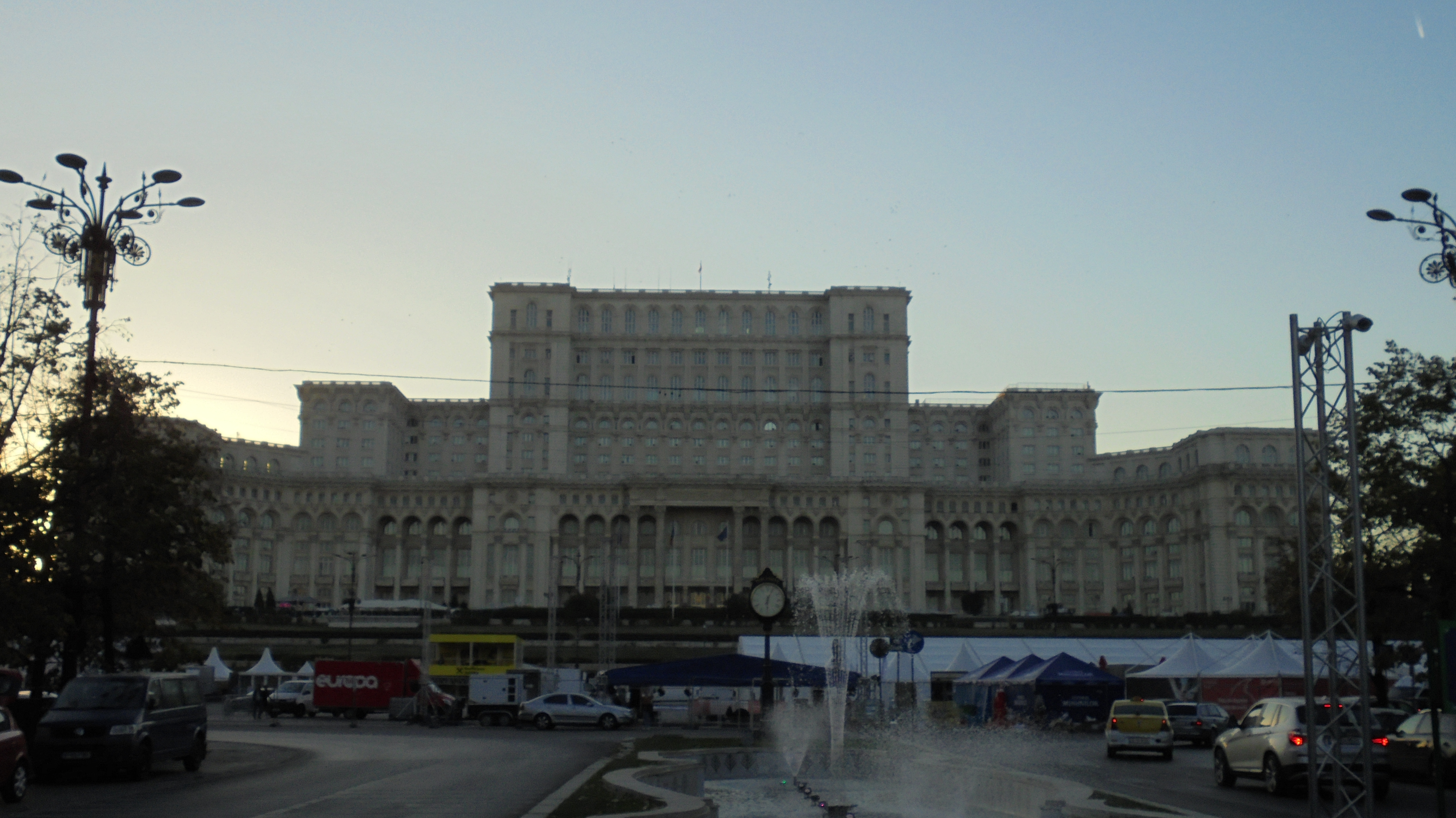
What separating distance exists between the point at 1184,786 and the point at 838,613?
44569mm

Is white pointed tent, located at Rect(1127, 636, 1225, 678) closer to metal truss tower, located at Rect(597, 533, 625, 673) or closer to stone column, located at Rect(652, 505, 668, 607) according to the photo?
metal truss tower, located at Rect(597, 533, 625, 673)

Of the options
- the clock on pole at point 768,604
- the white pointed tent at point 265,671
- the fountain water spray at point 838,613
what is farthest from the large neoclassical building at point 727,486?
the clock on pole at point 768,604

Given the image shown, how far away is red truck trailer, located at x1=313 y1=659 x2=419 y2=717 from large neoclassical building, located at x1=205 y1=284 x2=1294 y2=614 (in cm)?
6279

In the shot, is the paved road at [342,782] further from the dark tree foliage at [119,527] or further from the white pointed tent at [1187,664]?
the white pointed tent at [1187,664]

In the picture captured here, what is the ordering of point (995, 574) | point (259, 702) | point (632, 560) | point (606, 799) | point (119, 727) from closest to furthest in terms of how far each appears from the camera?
point (606, 799) < point (119, 727) < point (259, 702) < point (632, 560) < point (995, 574)

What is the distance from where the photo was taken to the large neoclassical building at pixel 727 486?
12394 cm

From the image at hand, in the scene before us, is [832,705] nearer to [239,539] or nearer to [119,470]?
[119,470]

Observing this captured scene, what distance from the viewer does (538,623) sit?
96.2 metres

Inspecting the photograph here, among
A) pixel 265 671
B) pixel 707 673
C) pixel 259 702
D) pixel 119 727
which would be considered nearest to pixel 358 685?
pixel 259 702

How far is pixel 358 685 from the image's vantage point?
171 feet

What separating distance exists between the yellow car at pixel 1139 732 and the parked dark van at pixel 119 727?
20768 mm

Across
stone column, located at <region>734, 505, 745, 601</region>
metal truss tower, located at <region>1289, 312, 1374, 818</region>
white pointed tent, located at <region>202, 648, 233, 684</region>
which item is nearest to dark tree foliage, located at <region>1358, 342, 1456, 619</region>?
metal truss tower, located at <region>1289, 312, 1374, 818</region>

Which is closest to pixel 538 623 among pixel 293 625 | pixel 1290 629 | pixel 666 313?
pixel 293 625

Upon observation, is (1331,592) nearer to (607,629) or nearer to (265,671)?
(265,671)
